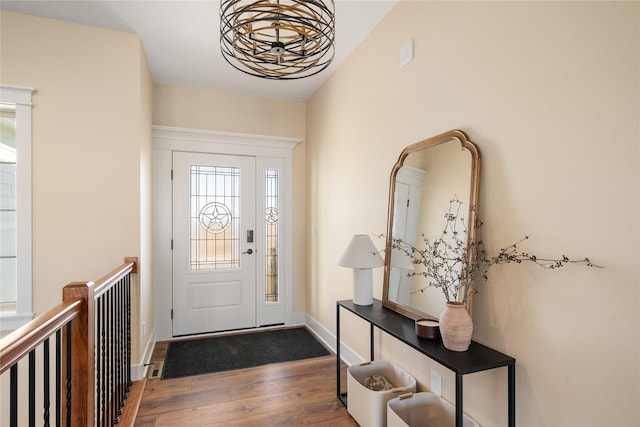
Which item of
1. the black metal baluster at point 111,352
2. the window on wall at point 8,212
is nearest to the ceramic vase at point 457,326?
the black metal baluster at point 111,352

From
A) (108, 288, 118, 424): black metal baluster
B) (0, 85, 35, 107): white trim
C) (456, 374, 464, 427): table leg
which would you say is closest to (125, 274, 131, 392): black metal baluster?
(108, 288, 118, 424): black metal baluster

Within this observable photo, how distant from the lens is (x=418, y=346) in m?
1.71

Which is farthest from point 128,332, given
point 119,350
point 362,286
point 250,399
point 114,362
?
point 362,286

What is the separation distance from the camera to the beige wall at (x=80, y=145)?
2.60m

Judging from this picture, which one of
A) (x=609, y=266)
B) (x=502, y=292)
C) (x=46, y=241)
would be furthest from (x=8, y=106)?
(x=609, y=266)

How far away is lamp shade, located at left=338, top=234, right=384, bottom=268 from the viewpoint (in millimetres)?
2320

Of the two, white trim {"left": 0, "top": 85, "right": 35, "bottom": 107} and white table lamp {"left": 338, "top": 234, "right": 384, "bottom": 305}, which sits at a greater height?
white trim {"left": 0, "top": 85, "right": 35, "bottom": 107}

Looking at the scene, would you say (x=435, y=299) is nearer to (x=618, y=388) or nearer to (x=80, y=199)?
(x=618, y=388)

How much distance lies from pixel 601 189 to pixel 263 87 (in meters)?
3.36

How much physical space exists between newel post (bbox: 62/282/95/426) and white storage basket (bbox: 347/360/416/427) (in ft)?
4.68

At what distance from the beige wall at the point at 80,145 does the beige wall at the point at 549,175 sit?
2.20 m

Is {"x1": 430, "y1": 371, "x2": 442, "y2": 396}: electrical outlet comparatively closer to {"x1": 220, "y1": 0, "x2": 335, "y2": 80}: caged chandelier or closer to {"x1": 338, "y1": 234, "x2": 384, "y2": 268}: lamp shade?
{"x1": 338, "y1": 234, "x2": 384, "y2": 268}: lamp shade

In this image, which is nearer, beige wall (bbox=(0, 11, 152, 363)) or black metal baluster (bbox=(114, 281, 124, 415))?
black metal baluster (bbox=(114, 281, 124, 415))

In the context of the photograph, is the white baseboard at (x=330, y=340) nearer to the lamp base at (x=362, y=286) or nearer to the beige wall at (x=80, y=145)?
the lamp base at (x=362, y=286)
